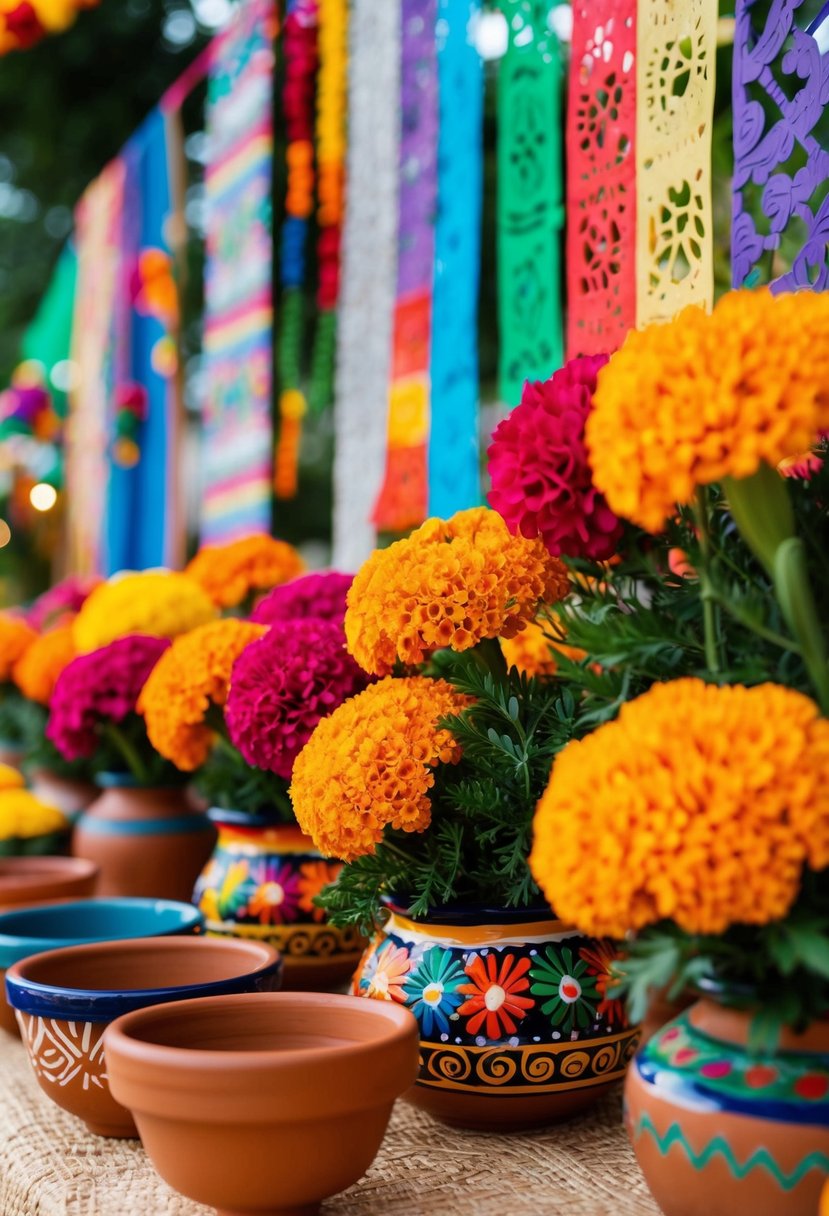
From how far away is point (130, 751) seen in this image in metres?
1.14

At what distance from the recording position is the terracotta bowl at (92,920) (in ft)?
2.82

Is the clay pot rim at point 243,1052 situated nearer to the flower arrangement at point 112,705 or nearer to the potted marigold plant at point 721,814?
the potted marigold plant at point 721,814

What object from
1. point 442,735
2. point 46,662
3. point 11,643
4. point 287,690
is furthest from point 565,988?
point 11,643

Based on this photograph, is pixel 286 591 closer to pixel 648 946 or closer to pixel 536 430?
pixel 536 430

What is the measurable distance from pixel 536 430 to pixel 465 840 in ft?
0.78

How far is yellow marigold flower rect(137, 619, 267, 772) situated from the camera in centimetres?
92

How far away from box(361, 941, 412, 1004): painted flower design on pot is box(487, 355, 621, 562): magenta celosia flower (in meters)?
0.25

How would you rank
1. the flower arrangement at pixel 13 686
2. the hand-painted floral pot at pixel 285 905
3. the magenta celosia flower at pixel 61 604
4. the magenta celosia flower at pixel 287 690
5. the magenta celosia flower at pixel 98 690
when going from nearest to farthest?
the magenta celosia flower at pixel 287 690 < the hand-painted floral pot at pixel 285 905 < the magenta celosia flower at pixel 98 690 < the flower arrangement at pixel 13 686 < the magenta celosia flower at pixel 61 604

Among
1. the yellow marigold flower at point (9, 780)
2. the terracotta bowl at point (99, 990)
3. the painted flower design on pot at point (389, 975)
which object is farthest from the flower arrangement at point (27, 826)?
the painted flower design on pot at point (389, 975)

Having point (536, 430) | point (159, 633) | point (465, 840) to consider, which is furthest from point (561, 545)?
point (159, 633)

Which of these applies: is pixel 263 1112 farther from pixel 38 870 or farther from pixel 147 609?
pixel 147 609

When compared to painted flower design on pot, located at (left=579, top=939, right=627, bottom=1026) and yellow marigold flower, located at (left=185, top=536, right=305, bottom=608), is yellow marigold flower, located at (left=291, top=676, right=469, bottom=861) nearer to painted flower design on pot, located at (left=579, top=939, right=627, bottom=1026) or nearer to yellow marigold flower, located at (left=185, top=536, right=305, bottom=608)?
painted flower design on pot, located at (left=579, top=939, right=627, bottom=1026)

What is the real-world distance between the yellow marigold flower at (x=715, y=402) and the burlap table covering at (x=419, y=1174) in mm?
318

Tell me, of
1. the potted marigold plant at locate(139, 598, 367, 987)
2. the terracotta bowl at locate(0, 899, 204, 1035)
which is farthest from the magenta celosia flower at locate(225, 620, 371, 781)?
the terracotta bowl at locate(0, 899, 204, 1035)
